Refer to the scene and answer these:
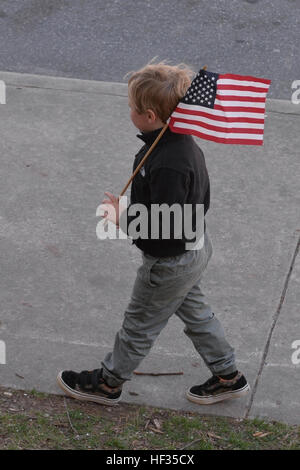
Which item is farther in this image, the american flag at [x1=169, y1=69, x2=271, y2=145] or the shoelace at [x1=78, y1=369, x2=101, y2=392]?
the shoelace at [x1=78, y1=369, x2=101, y2=392]

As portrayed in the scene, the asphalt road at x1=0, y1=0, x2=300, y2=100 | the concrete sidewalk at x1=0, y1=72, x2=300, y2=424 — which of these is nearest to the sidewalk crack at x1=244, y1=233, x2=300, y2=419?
the concrete sidewalk at x1=0, y1=72, x2=300, y2=424

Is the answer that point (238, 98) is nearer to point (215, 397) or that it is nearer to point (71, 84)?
point (215, 397)

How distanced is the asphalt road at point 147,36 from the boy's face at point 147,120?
12.0ft

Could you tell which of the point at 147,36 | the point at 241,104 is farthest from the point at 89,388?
the point at 147,36

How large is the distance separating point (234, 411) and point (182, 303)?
0.58m

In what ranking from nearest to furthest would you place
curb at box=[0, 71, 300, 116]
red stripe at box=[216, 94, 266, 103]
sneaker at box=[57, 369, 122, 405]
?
red stripe at box=[216, 94, 266, 103], sneaker at box=[57, 369, 122, 405], curb at box=[0, 71, 300, 116]

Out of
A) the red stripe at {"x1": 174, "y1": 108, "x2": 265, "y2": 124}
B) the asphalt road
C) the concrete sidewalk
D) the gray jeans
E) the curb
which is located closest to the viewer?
the red stripe at {"x1": 174, "y1": 108, "x2": 265, "y2": 124}

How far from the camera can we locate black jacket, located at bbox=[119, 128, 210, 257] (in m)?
3.21

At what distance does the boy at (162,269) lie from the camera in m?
3.21

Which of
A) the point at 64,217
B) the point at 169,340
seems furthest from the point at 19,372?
the point at 64,217

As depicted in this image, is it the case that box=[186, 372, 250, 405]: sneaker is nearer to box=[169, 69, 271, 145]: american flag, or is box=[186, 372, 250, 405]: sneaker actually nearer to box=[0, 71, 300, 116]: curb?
box=[169, 69, 271, 145]: american flag

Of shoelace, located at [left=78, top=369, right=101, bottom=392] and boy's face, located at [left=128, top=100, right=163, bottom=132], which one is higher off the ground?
boy's face, located at [left=128, top=100, right=163, bottom=132]

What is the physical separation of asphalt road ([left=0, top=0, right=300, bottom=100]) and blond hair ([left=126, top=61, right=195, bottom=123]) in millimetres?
3678

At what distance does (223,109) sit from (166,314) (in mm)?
930
